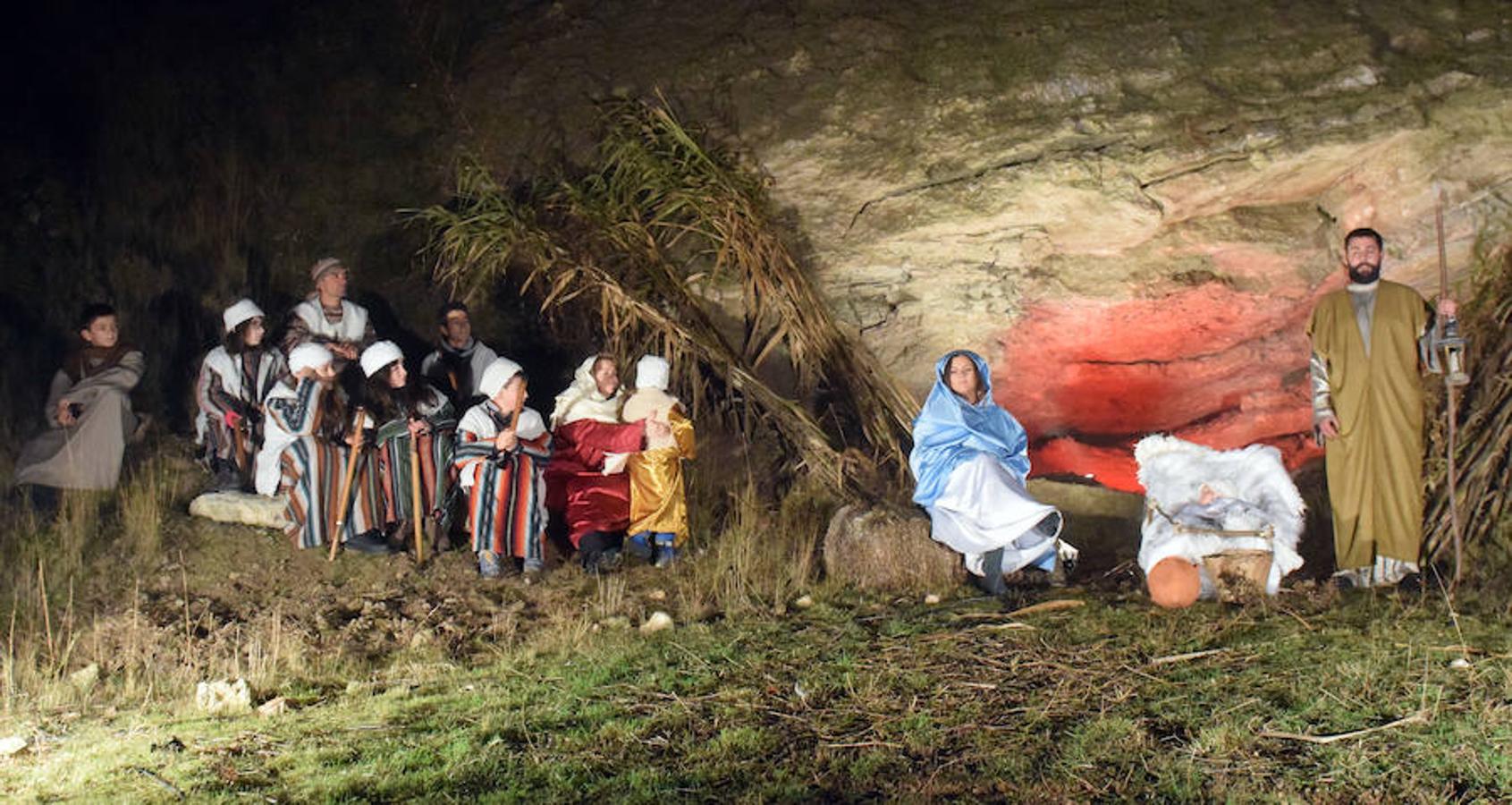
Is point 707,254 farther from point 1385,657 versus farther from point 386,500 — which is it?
point 1385,657

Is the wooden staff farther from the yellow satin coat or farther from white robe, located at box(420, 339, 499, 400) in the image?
white robe, located at box(420, 339, 499, 400)

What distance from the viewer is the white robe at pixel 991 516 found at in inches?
240

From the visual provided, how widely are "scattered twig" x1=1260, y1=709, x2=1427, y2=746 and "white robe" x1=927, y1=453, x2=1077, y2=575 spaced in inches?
83.2

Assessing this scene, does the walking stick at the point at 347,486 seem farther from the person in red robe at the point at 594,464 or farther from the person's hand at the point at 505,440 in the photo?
the person in red robe at the point at 594,464

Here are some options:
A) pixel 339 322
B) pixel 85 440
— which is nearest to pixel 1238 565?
pixel 339 322

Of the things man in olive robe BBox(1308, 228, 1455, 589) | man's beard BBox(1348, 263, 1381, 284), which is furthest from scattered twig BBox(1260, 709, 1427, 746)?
man's beard BBox(1348, 263, 1381, 284)

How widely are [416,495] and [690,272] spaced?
2.17 m

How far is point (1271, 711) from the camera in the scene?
4238 millimetres

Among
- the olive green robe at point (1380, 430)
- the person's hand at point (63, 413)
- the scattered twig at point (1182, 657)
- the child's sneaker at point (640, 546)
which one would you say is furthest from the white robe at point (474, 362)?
the olive green robe at point (1380, 430)

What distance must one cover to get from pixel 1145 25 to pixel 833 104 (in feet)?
6.21

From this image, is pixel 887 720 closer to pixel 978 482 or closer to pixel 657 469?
pixel 978 482

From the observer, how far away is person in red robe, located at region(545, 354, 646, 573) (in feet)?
22.4

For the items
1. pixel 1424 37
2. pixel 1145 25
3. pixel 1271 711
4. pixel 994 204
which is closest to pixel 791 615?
pixel 1271 711

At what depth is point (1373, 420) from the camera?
6168 millimetres
